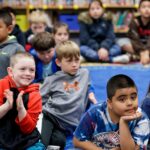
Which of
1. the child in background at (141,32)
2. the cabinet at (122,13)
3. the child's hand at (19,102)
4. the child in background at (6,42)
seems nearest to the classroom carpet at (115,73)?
the child in background at (141,32)

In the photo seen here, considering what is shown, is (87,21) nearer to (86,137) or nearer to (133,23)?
(133,23)

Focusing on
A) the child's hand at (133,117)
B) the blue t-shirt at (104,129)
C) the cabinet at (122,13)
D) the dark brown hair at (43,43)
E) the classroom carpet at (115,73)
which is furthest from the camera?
the cabinet at (122,13)

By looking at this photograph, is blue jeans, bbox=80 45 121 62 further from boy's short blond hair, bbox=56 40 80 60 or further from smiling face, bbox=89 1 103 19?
boy's short blond hair, bbox=56 40 80 60

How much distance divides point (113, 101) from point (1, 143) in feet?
2.04

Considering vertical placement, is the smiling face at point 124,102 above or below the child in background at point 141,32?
above

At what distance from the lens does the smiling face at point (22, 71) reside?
2389mm

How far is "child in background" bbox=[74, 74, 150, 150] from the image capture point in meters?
2.11

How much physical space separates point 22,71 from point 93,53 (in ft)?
10.4

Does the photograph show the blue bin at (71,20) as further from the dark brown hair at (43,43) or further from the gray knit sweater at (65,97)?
the gray knit sweater at (65,97)

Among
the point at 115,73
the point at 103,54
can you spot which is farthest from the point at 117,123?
the point at 103,54

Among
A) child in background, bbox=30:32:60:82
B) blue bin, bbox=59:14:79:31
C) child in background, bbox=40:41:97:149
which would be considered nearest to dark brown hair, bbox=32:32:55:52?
child in background, bbox=30:32:60:82

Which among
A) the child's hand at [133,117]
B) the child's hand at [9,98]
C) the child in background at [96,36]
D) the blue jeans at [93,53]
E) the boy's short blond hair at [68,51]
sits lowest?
the blue jeans at [93,53]

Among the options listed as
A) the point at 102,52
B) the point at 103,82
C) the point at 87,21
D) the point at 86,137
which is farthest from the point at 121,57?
the point at 86,137

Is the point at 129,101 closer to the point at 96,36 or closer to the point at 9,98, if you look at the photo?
the point at 9,98
